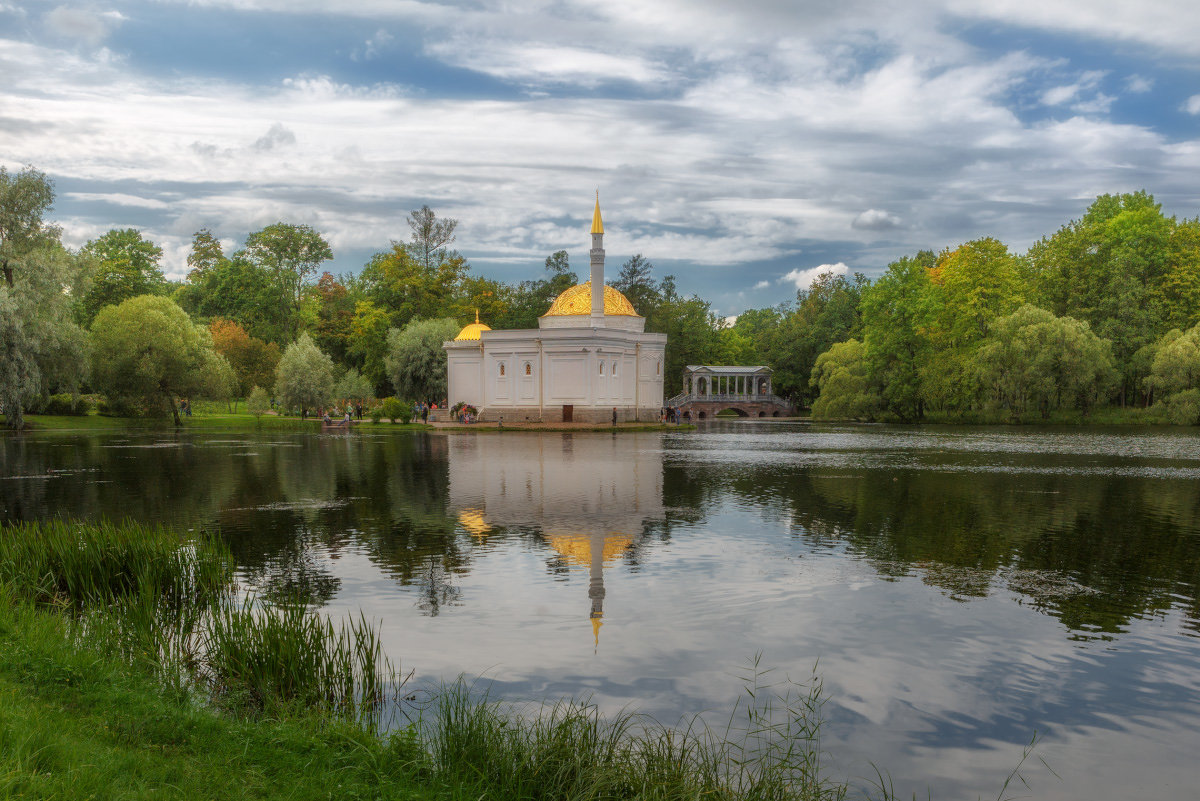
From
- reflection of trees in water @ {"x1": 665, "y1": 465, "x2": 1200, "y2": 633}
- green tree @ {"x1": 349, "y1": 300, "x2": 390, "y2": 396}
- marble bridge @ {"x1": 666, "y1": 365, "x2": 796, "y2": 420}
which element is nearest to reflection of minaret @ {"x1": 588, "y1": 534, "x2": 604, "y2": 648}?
reflection of trees in water @ {"x1": 665, "y1": 465, "x2": 1200, "y2": 633}

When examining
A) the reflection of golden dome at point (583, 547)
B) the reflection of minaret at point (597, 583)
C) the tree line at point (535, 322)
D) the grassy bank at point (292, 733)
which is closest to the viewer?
the grassy bank at point (292, 733)

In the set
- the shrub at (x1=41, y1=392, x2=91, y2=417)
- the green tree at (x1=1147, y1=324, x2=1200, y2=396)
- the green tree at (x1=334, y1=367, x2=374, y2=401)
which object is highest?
the green tree at (x1=1147, y1=324, x2=1200, y2=396)

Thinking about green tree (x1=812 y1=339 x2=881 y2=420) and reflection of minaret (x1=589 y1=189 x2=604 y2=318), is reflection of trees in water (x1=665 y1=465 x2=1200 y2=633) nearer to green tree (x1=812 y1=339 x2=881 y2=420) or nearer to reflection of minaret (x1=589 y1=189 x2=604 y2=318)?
reflection of minaret (x1=589 y1=189 x2=604 y2=318)

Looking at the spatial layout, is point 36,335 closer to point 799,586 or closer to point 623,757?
point 799,586

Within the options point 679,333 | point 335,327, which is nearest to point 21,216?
point 335,327

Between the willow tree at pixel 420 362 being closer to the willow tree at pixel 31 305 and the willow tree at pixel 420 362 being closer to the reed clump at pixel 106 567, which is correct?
the willow tree at pixel 31 305

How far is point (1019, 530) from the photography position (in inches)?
635

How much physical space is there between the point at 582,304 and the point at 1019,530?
5367cm

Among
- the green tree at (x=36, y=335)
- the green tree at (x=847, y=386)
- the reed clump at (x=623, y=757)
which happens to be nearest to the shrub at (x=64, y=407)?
the green tree at (x=36, y=335)

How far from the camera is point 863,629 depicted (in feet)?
32.1

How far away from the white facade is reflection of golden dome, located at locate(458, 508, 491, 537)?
45173 mm

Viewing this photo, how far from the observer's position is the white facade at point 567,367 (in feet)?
209

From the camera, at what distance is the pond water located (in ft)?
23.8

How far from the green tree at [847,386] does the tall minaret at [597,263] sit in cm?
2416
